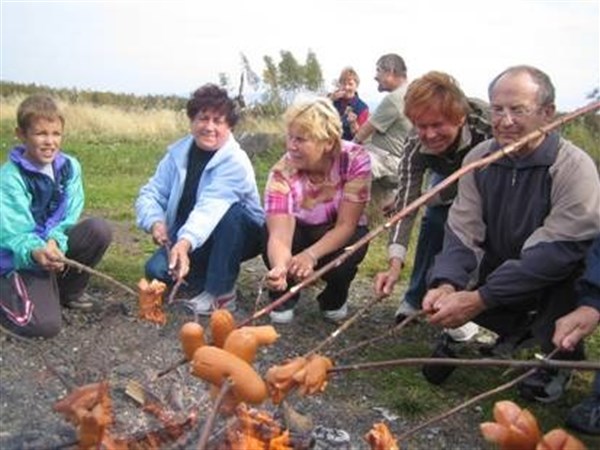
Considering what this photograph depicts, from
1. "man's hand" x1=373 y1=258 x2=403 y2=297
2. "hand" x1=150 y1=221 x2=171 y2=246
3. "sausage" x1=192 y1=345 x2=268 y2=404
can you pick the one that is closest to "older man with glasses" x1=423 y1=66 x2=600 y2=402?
"man's hand" x1=373 y1=258 x2=403 y2=297

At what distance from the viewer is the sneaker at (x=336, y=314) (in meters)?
4.30

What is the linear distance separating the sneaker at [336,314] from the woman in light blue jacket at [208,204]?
1.64 feet

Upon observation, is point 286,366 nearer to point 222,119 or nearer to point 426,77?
point 426,77

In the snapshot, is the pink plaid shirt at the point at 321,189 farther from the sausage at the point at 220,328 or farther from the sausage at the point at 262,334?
the sausage at the point at 262,334

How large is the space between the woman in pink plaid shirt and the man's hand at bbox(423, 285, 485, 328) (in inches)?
39.7

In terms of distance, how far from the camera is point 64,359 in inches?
134

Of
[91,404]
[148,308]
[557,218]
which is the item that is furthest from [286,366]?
[557,218]

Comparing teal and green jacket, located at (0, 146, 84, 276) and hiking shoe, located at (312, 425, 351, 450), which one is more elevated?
teal and green jacket, located at (0, 146, 84, 276)

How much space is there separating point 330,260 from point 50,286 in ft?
4.50

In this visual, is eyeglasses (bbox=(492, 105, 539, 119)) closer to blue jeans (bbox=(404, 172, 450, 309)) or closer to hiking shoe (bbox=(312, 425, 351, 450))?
blue jeans (bbox=(404, 172, 450, 309))

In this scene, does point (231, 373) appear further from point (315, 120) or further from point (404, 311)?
point (404, 311)

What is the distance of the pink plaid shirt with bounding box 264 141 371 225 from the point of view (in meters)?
4.05

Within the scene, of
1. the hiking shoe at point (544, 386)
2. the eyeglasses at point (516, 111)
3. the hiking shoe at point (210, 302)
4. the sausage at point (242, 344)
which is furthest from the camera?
the hiking shoe at point (210, 302)

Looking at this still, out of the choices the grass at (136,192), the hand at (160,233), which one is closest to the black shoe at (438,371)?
the grass at (136,192)
